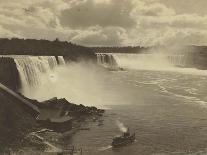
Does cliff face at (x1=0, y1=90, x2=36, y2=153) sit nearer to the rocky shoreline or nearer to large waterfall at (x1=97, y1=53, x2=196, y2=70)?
the rocky shoreline

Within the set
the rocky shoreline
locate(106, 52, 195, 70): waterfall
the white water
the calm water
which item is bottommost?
locate(106, 52, 195, 70): waterfall

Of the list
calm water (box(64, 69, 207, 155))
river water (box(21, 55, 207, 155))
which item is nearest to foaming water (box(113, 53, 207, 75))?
river water (box(21, 55, 207, 155))

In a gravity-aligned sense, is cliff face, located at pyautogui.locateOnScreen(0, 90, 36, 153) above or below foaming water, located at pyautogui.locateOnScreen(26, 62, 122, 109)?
above

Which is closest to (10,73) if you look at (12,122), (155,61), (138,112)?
(138,112)

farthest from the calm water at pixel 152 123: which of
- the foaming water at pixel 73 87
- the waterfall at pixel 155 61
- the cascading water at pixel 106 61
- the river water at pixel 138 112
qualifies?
the waterfall at pixel 155 61

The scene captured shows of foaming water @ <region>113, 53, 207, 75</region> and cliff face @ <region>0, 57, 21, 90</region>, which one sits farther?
foaming water @ <region>113, 53, 207, 75</region>

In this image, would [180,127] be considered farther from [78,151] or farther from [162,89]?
[162,89]
